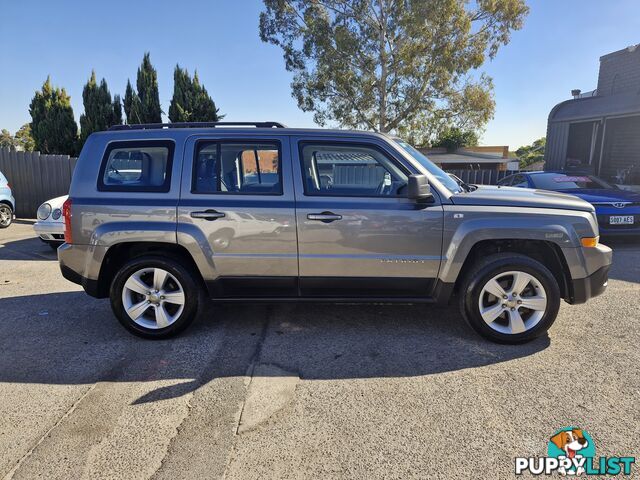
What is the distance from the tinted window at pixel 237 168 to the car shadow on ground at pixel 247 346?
1.12m

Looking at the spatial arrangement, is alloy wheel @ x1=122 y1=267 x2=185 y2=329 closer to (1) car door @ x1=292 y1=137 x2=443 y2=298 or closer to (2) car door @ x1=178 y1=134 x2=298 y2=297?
(2) car door @ x1=178 y1=134 x2=298 y2=297

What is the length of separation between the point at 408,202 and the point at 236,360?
1.98 meters

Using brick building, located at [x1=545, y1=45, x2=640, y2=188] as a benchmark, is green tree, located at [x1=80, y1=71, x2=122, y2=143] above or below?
above

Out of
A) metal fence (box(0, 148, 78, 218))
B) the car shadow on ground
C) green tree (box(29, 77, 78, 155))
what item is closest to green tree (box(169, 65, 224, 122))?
green tree (box(29, 77, 78, 155))

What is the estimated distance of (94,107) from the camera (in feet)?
60.4

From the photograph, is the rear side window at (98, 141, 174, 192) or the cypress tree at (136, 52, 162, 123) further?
the cypress tree at (136, 52, 162, 123)

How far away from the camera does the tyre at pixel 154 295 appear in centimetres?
371

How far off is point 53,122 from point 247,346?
18.9m

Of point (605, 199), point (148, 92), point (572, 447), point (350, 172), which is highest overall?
point (148, 92)

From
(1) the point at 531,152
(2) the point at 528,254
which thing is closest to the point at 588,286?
(2) the point at 528,254

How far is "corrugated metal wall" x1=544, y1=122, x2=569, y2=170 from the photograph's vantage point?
1485cm

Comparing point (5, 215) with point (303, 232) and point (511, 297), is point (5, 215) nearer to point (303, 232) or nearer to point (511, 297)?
point (303, 232)

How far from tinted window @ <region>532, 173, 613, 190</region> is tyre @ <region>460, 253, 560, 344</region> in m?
5.37

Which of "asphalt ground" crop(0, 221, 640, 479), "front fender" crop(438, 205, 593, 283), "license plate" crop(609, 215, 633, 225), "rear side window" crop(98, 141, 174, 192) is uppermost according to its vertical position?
"rear side window" crop(98, 141, 174, 192)
